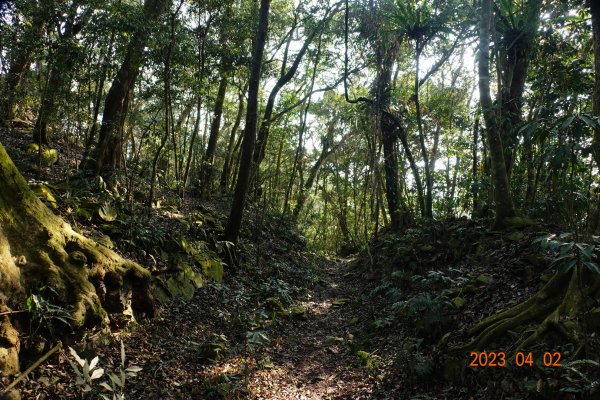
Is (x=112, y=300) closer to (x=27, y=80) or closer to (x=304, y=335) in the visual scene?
(x=304, y=335)

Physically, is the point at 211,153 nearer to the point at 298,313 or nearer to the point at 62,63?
the point at 62,63

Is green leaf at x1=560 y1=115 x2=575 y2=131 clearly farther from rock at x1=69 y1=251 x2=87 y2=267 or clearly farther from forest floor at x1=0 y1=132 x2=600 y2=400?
rock at x1=69 y1=251 x2=87 y2=267

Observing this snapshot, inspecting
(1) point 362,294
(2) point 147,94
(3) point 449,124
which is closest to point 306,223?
(3) point 449,124

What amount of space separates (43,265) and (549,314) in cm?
626

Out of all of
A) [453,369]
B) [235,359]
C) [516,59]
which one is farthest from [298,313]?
[516,59]

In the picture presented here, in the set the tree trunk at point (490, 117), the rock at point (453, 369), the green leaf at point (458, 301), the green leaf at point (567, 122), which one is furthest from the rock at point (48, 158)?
the green leaf at point (567, 122)

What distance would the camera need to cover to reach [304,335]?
8391 millimetres

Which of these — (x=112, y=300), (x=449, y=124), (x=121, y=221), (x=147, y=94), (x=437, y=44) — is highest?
(x=437, y=44)

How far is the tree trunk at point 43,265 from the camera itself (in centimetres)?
418

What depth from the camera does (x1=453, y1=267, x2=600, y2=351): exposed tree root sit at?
14.1 feet

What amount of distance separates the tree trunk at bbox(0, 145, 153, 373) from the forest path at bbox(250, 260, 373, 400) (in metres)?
2.53

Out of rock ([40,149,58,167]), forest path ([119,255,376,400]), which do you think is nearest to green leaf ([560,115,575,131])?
forest path ([119,255,376,400])

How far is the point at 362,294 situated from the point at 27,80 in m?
12.4

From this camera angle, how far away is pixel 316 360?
274 inches
